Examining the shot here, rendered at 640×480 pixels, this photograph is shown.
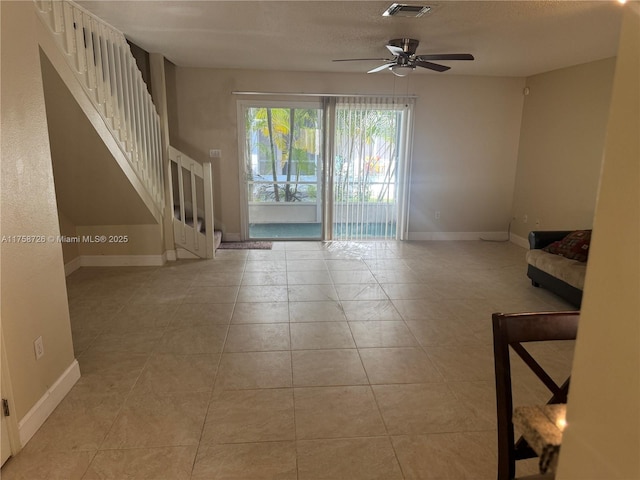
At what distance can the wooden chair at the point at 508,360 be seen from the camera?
138cm

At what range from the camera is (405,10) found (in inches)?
116

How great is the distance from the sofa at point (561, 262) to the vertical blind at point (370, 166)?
7.36 feet

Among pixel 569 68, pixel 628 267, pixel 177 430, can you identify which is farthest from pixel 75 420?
pixel 569 68

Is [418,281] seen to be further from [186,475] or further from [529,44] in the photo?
[186,475]

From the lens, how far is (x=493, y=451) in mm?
2070

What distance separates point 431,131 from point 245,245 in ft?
10.5

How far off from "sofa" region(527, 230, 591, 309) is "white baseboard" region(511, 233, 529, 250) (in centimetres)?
171

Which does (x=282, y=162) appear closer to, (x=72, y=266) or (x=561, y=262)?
(x=72, y=266)

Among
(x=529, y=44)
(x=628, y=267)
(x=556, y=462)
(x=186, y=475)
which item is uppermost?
(x=529, y=44)

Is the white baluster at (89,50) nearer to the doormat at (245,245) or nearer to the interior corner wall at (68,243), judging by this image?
the interior corner wall at (68,243)

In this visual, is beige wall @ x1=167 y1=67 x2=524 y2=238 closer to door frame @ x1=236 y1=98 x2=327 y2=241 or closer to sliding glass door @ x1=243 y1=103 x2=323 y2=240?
door frame @ x1=236 y1=98 x2=327 y2=241

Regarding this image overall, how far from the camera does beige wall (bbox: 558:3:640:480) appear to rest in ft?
1.91

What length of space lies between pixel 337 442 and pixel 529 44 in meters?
4.00

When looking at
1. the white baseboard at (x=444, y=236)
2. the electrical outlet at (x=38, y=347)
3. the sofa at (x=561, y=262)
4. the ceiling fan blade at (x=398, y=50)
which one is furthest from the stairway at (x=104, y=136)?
the sofa at (x=561, y=262)
